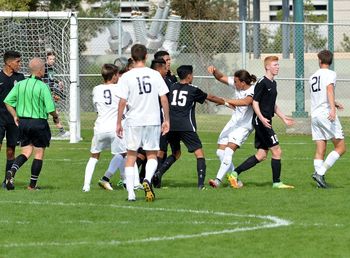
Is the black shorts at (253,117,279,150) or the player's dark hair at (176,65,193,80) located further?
the black shorts at (253,117,279,150)

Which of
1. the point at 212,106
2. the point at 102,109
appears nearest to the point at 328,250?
the point at 102,109

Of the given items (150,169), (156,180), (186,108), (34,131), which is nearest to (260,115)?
(186,108)

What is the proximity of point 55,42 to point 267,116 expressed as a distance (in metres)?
12.8

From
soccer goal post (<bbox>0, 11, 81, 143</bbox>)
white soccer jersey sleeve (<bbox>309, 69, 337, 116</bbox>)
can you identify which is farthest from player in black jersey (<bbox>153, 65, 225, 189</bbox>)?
soccer goal post (<bbox>0, 11, 81, 143</bbox>)

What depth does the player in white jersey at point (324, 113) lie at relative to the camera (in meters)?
15.7

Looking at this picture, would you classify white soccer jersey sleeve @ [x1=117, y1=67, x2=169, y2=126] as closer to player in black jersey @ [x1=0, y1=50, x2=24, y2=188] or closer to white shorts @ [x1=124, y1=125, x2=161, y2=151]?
white shorts @ [x1=124, y1=125, x2=161, y2=151]

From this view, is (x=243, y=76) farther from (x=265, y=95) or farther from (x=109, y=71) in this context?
(x=109, y=71)

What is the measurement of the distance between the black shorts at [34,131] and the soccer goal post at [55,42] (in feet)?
32.7

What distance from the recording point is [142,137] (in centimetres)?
1379

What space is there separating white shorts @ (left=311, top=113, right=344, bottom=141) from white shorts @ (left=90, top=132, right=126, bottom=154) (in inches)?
109

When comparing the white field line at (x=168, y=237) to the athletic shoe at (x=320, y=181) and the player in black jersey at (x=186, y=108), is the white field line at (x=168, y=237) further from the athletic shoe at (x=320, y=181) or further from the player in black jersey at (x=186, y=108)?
the athletic shoe at (x=320, y=181)

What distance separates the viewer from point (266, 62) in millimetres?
15805

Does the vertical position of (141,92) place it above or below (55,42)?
below

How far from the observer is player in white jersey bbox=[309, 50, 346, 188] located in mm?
15703
